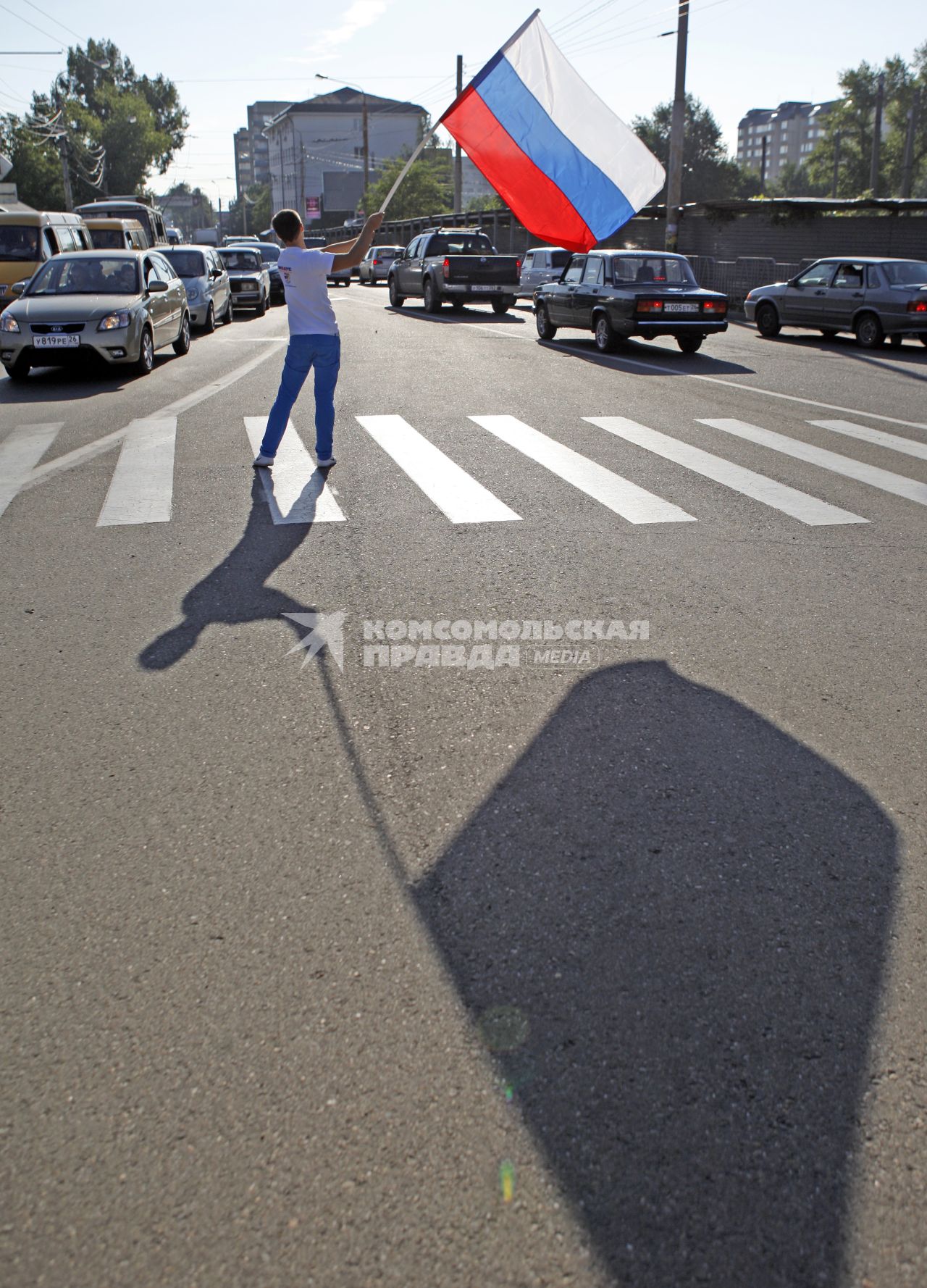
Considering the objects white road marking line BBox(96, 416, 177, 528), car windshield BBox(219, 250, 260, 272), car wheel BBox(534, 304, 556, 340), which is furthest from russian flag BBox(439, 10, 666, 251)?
car windshield BBox(219, 250, 260, 272)

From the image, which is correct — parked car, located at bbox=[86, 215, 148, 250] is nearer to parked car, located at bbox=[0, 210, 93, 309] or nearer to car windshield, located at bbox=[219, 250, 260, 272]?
car windshield, located at bbox=[219, 250, 260, 272]

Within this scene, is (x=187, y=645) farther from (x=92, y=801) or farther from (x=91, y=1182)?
(x=91, y=1182)

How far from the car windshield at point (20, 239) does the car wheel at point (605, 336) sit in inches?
437

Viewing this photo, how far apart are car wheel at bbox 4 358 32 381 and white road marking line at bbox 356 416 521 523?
18.7ft

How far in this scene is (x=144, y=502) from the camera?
325 inches

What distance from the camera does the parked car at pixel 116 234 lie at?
90.7 ft

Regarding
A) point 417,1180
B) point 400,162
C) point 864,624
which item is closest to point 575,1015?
point 417,1180

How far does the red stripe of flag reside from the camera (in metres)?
8.59

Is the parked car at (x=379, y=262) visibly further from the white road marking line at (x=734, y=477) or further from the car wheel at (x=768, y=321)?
the white road marking line at (x=734, y=477)

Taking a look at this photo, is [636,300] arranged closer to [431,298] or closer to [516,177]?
[516,177]

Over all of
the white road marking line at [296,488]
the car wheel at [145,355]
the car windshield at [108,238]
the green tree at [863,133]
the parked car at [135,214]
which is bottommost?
the white road marking line at [296,488]

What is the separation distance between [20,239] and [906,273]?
16.6 meters

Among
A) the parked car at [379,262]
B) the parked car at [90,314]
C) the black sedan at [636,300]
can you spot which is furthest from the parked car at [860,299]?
the parked car at [379,262]

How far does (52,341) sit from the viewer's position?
1441 centimetres
